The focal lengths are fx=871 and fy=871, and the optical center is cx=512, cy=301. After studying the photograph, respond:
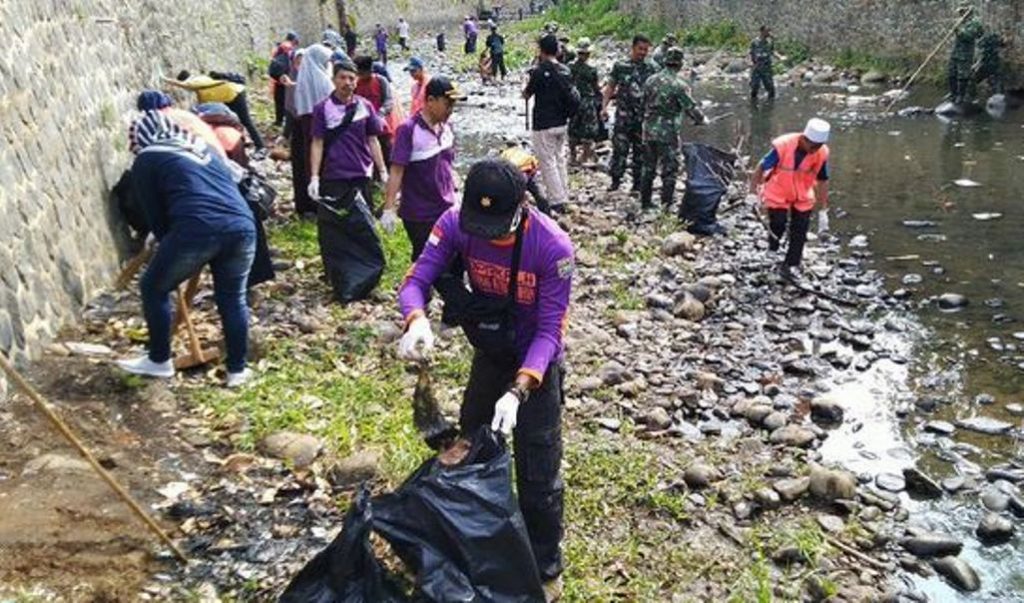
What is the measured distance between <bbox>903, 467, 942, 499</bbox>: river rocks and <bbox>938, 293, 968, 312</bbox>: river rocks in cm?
302

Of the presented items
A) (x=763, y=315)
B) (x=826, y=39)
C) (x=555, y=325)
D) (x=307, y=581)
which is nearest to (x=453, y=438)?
(x=555, y=325)

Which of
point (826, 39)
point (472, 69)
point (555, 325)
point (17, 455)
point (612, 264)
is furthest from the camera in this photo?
point (472, 69)

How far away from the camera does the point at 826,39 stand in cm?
2261

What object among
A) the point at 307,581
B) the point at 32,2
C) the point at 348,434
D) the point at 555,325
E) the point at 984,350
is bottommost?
the point at 984,350

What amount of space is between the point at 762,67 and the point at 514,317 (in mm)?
16915

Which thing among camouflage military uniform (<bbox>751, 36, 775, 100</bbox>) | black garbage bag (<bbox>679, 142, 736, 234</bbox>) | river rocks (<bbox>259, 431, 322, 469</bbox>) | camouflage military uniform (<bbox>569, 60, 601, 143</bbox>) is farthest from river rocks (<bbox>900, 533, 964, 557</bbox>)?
camouflage military uniform (<bbox>751, 36, 775, 100</bbox>)

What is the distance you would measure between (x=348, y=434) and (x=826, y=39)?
2137 centimetres

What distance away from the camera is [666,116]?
30.7ft

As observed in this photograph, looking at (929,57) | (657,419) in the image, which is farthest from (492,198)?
(929,57)

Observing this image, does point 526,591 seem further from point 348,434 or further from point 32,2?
point 32,2

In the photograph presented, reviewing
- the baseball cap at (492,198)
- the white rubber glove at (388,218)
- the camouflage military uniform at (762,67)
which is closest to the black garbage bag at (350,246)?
the white rubber glove at (388,218)

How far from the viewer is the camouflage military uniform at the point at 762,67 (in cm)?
1844

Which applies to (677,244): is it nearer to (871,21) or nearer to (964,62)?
(964,62)

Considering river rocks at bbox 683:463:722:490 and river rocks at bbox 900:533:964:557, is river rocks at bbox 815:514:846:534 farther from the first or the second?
river rocks at bbox 683:463:722:490
